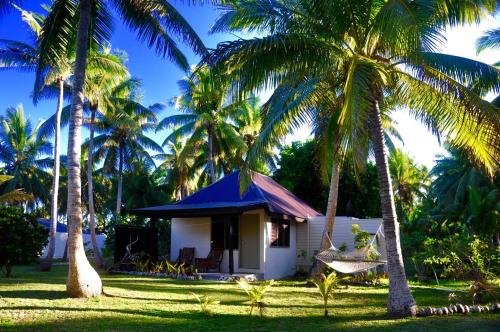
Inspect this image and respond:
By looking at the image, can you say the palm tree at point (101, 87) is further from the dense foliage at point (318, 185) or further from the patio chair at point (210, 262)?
the dense foliage at point (318, 185)

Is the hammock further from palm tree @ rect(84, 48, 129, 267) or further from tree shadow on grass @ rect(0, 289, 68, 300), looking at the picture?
palm tree @ rect(84, 48, 129, 267)

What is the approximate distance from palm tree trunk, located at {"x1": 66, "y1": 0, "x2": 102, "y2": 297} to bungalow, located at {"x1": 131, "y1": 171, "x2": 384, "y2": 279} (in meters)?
6.61

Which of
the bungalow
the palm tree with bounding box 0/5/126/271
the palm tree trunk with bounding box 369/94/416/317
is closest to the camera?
the palm tree trunk with bounding box 369/94/416/317

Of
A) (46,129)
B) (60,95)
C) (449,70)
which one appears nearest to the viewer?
(449,70)

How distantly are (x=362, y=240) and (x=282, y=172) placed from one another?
444 inches

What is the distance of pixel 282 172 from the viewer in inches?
1016

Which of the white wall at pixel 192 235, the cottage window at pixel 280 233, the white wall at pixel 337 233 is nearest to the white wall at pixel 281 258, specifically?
the cottage window at pixel 280 233

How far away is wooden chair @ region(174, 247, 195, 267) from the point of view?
1823 centimetres

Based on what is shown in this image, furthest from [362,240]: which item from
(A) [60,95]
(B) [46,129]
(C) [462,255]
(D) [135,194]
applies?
(D) [135,194]

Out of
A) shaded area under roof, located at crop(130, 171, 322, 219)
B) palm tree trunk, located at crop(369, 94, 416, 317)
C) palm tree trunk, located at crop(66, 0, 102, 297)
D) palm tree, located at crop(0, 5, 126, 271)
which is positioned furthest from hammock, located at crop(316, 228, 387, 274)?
palm tree, located at crop(0, 5, 126, 271)

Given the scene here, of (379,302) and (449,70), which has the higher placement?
(449,70)

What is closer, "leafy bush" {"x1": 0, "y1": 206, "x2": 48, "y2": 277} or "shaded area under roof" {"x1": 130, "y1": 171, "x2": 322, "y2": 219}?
"leafy bush" {"x1": 0, "y1": 206, "x2": 48, "y2": 277}

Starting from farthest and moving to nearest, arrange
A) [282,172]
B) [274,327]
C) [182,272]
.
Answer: [282,172] < [182,272] < [274,327]

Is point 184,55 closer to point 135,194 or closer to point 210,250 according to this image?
point 210,250
